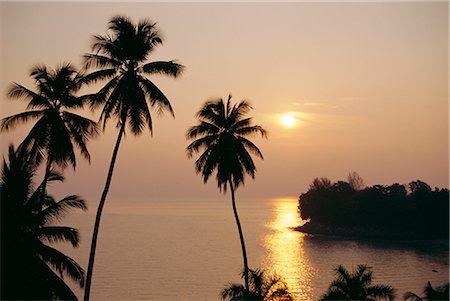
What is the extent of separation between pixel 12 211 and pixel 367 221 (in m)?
156

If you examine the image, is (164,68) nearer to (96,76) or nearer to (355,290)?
(96,76)

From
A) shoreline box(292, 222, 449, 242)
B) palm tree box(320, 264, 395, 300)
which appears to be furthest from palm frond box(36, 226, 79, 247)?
shoreline box(292, 222, 449, 242)

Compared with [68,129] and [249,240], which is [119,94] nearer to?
[68,129]

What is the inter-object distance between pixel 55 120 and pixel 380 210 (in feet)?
482

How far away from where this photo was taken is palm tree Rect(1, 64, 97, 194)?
1075 inches

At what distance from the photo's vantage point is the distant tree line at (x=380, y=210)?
14738cm

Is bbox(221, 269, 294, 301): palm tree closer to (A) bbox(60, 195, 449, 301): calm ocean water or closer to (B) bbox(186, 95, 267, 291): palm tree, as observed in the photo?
(B) bbox(186, 95, 267, 291): palm tree

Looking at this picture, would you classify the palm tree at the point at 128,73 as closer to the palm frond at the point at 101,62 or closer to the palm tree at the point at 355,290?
the palm frond at the point at 101,62

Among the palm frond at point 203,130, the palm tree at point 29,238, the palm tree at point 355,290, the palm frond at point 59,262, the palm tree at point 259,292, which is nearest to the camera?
the palm tree at point 29,238

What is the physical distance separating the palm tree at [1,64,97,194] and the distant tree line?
142 m

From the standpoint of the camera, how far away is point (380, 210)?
15600 centimetres

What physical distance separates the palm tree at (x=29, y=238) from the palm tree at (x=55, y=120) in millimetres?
5139

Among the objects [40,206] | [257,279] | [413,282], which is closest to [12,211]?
[40,206]

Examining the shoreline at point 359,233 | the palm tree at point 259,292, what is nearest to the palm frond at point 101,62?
the palm tree at point 259,292
